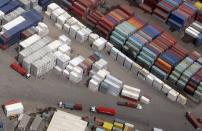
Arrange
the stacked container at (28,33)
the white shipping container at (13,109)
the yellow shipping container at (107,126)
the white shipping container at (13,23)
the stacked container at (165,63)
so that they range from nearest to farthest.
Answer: the white shipping container at (13,109) → the yellow shipping container at (107,126) → the white shipping container at (13,23) → the stacked container at (28,33) → the stacked container at (165,63)

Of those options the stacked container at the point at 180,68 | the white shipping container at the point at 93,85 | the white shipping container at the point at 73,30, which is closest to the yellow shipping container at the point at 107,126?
the white shipping container at the point at 93,85

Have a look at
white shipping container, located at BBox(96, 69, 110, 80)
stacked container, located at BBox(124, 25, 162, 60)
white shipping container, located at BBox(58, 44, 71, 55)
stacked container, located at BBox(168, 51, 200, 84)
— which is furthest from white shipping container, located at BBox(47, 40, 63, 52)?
stacked container, located at BBox(168, 51, 200, 84)

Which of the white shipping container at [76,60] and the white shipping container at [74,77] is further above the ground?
the white shipping container at [76,60]

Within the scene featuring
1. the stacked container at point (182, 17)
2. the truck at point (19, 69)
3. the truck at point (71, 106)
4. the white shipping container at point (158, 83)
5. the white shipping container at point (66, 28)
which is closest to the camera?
the truck at point (71, 106)

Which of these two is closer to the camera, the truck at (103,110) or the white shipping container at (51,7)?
the truck at (103,110)

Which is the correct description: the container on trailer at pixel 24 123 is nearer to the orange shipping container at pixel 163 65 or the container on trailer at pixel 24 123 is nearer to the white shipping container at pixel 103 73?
the white shipping container at pixel 103 73

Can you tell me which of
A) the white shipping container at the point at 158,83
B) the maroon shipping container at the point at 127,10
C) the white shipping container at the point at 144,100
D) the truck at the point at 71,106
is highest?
the maroon shipping container at the point at 127,10

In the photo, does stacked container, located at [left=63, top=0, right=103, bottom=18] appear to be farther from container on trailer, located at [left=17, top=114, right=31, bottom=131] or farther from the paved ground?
container on trailer, located at [left=17, top=114, right=31, bottom=131]
